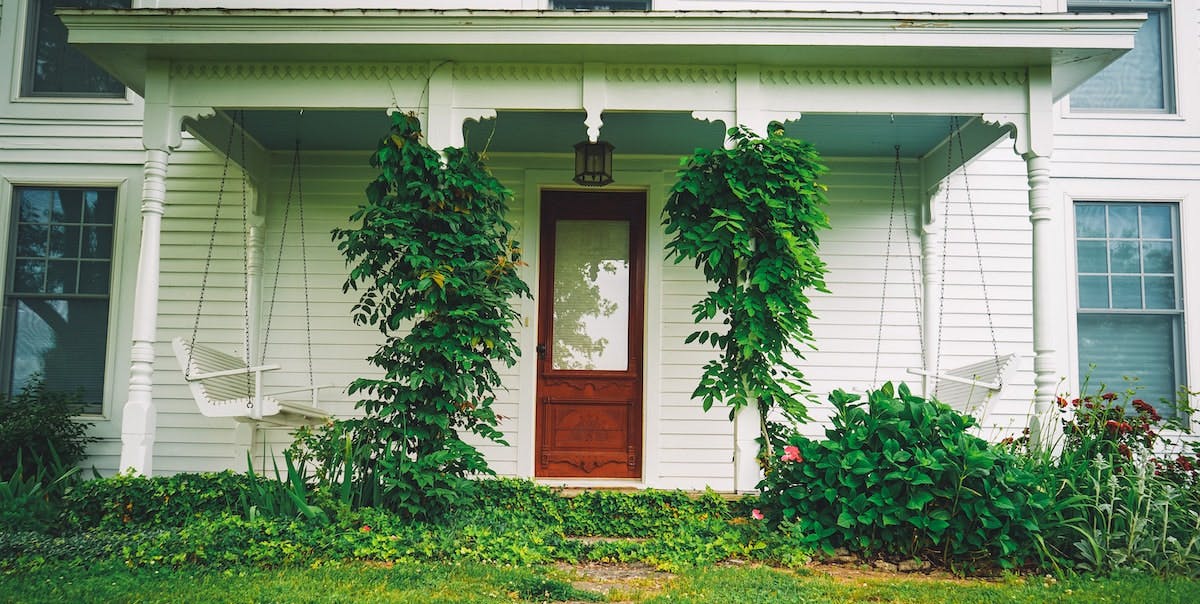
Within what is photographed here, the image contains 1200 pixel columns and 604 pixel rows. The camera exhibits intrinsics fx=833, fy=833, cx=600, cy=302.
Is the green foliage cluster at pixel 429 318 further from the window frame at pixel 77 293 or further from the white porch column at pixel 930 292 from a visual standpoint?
the white porch column at pixel 930 292

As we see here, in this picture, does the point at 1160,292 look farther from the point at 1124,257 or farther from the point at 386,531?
the point at 386,531

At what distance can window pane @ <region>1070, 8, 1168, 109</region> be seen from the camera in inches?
270

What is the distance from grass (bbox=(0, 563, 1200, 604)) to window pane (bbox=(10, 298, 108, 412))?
3155 millimetres

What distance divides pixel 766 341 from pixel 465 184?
200 cm

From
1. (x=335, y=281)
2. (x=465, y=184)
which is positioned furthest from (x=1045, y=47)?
(x=335, y=281)

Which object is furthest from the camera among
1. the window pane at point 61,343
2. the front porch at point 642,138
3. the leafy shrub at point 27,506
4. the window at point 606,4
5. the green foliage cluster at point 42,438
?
the window at point 606,4

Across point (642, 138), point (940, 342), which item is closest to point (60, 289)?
point (642, 138)

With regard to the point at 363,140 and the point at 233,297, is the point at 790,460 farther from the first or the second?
the point at 233,297

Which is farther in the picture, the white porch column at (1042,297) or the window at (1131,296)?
the window at (1131,296)

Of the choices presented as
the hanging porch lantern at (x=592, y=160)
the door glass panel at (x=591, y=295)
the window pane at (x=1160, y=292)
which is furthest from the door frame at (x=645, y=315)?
the window pane at (x=1160, y=292)

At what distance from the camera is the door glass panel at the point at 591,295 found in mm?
6703

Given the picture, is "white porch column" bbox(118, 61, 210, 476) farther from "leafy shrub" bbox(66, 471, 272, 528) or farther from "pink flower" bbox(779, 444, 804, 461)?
"pink flower" bbox(779, 444, 804, 461)

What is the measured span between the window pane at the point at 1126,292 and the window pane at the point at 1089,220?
41 centimetres

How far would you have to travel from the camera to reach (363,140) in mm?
6578
